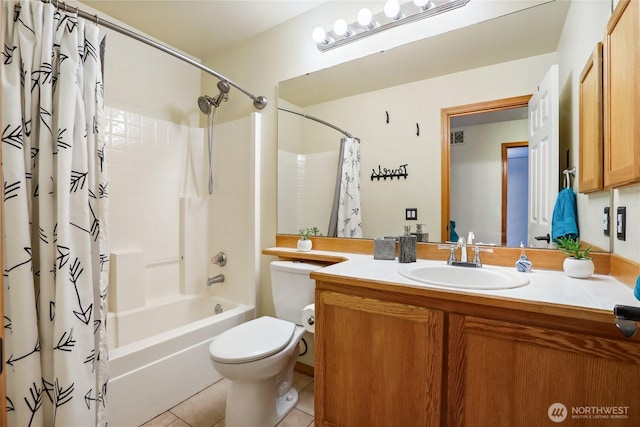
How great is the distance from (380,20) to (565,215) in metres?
1.36

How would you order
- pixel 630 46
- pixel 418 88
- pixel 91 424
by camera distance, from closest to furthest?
1. pixel 630 46
2. pixel 91 424
3. pixel 418 88

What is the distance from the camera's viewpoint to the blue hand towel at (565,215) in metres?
1.26

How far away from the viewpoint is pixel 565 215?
128cm

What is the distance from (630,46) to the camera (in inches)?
34.4

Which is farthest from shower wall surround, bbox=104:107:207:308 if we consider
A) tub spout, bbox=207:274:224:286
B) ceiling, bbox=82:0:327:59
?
ceiling, bbox=82:0:327:59

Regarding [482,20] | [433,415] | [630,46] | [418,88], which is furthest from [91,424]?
[482,20]

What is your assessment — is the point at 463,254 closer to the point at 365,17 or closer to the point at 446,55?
the point at 446,55

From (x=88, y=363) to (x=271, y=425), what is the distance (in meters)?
0.88

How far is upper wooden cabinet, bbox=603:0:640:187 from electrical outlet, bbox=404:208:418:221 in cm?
77

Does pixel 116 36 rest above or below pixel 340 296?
above

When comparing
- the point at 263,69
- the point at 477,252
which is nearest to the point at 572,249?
the point at 477,252

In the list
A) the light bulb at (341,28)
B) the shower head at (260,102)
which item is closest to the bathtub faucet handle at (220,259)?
the shower head at (260,102)

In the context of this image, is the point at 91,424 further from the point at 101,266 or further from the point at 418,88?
the point at 418,88

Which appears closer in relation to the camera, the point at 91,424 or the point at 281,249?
the point at 91,424
